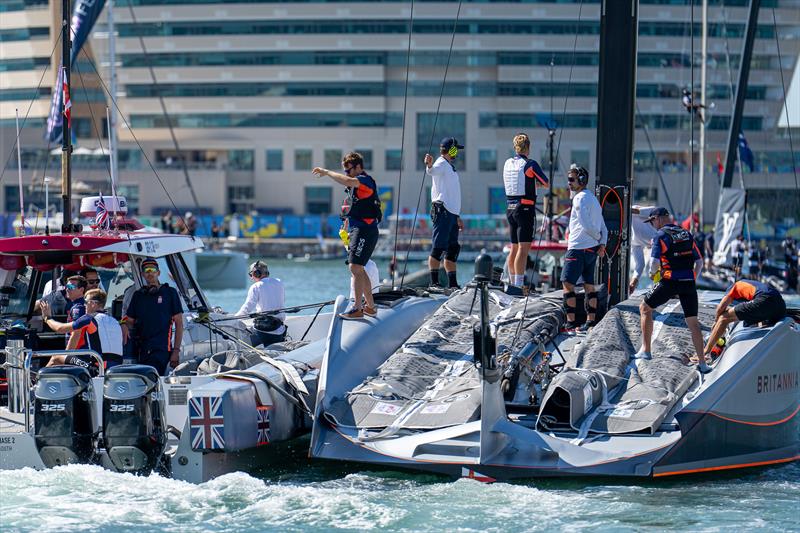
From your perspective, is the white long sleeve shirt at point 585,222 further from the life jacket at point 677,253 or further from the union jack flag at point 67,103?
the union jack flag at point 67,103

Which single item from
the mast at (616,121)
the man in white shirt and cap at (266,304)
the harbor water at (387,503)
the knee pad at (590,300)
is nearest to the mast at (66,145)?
the man in white shirt and cap at (266,304)

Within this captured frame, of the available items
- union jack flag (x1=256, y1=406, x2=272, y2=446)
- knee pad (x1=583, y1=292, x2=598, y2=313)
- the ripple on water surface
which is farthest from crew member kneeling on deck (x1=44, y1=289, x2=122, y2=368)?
knee pad (x1=583, y1=292, x2=598, y2=313)

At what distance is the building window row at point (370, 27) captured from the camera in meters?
82.5

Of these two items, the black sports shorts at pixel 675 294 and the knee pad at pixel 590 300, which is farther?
the knee pad at pixel 590 300

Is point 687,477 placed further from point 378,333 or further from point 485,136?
point 485,136

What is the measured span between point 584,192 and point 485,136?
71.4 m

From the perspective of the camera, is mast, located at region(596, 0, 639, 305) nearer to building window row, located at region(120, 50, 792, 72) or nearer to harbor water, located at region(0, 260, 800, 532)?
harbor water, located at region(0, 260, 800, 532)

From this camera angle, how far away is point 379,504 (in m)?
9.47

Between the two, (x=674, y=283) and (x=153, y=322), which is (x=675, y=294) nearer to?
(x=674, y=283)

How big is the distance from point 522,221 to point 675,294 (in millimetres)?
3008

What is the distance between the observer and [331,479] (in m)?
10.7

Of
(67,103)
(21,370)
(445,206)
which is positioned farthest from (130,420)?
(67,103)

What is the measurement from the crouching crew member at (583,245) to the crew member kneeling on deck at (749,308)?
5.76 ft

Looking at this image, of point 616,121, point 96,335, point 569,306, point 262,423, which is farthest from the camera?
point 616,121
